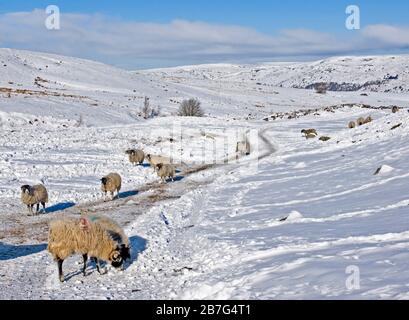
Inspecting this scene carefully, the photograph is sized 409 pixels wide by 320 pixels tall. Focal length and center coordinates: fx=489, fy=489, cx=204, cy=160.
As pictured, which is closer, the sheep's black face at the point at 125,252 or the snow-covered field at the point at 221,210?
the snow-covered field at the point at 221,210

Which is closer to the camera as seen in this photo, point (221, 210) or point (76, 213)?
point (221, 210)

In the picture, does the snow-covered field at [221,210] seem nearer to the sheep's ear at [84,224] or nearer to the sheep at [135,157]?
the sheep at [135,157]

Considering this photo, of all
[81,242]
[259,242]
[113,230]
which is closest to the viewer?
[81,242]

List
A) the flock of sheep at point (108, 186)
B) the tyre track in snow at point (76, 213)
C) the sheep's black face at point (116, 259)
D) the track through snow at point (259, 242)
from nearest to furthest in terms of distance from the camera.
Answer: the track through snow at point (259, 242)
the tyre track in snow at point (76, 213)
the sheep's black face at point (116, 259)
the flock of sheep at point (108, 186)

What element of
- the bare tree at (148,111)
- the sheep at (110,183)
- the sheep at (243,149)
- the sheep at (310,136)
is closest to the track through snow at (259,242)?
the sheep at (110,183)

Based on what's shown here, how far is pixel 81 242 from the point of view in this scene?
39.8 feet

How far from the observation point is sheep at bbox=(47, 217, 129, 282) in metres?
12.0

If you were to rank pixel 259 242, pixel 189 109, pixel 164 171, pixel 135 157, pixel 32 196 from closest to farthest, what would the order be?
pixel 259 242, pixel 32 196, pixel 164 171, pixel 135 157, pixel 189 109

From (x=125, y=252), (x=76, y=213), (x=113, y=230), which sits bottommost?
(x=76, y=213)

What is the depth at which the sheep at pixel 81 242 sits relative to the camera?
12.0 metres

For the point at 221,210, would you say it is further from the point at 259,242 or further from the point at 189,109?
the point at 189,109

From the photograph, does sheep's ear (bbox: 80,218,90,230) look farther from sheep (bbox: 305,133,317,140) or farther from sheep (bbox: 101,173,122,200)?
sheep (bbox: 305,133,317,140)

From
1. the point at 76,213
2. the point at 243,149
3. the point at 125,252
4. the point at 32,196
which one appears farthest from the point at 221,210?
the point at 243,149
